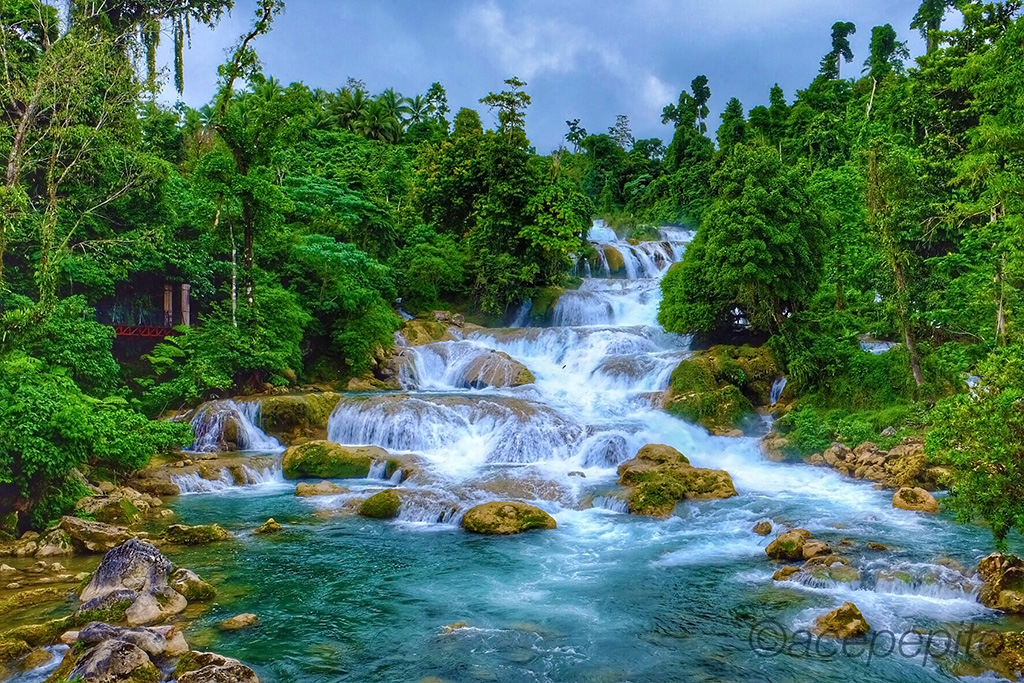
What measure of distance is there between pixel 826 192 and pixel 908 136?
19.7ft

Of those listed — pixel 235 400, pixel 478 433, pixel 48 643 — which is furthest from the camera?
pixel 235 400

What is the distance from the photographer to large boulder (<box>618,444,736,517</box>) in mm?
13609

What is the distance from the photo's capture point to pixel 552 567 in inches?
424

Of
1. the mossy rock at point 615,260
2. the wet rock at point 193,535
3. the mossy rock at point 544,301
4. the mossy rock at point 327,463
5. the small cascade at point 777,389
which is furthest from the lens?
the mossy rock at point 615,260

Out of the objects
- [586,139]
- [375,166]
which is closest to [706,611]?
[375,166]

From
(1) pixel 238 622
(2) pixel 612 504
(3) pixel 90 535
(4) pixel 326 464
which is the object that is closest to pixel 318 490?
(4) pixel 326 464

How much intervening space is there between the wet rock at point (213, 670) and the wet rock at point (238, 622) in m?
1.17

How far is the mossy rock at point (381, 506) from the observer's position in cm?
1340

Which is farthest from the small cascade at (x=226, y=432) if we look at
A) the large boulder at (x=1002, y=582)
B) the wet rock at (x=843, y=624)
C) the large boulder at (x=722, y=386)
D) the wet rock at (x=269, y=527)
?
the large boulder at (x=1002, y=582)

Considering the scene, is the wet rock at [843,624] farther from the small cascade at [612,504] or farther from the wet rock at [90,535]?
the wet rock at [90,535]

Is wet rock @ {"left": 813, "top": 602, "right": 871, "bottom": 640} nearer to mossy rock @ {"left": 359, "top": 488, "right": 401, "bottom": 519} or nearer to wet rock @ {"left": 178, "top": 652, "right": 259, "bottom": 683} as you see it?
wet rock @ {"left": 178, "top": 652, "right": 259, "bottom": 683}

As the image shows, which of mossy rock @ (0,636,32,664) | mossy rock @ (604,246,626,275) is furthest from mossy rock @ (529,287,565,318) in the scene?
mossy rock @ (0,636,32,664)

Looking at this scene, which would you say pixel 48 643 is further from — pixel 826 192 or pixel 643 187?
pixel 643 187

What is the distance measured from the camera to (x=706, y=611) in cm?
898
